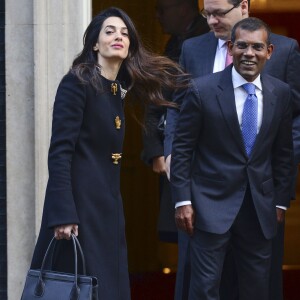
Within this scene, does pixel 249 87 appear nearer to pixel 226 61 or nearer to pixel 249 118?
pixel 249 118

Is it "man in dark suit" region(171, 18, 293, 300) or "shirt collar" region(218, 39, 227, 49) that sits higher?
"shirt collar" region(218, 39, 227, 49)

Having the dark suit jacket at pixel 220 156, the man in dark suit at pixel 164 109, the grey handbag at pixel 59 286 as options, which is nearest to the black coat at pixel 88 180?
the grey handbag at pixel 59 286

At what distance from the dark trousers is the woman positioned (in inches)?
16.2

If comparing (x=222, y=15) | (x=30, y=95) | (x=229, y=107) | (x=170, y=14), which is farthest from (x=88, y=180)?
(x=170, y=14)

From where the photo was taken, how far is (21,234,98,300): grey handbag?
6137mm

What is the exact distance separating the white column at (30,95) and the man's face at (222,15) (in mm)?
1182

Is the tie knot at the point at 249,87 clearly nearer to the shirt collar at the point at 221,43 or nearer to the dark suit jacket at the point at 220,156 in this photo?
the dark suit jacket at the point at 220,156

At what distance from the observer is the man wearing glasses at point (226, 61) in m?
7.17

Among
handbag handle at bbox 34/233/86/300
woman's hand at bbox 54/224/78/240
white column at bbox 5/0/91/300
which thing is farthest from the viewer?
white column at bbox 5/0/91/300

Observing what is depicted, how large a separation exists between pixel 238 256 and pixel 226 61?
120 centimetres

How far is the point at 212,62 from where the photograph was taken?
7309 millimetres

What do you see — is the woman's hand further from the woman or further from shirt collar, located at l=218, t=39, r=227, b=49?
shirt collar, located at l=218, t=39, r=227, b=49

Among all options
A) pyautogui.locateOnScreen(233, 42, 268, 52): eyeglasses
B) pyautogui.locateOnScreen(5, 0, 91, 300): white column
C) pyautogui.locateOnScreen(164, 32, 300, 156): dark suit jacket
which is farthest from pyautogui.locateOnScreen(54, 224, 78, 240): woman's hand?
pyautogui.locateOnScreen(5, 0, 91, 300): white column

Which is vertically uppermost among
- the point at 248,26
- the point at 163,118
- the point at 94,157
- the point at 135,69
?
the point at 248,26
